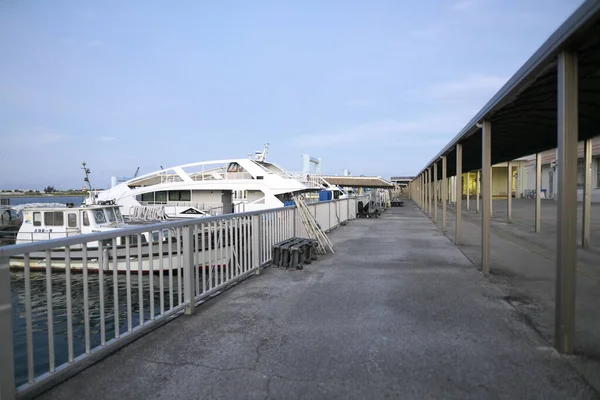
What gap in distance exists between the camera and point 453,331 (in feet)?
13.0

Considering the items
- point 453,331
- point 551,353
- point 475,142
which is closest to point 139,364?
point 453,331

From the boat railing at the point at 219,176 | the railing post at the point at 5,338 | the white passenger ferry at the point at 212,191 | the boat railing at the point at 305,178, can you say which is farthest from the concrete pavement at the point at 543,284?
the boat railing at the point at 219,176

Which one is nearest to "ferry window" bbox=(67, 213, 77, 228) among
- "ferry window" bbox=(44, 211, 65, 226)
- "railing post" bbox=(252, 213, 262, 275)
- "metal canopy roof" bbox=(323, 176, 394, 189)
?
"ferry window" bbox=(44, 211, 65, 226)

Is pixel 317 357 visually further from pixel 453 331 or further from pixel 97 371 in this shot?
pixel 97 371

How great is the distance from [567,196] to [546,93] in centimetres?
246

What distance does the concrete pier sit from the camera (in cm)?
284

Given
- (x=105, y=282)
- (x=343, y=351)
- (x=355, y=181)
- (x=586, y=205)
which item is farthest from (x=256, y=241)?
(x=355, y=181)

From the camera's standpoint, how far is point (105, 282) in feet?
23.8

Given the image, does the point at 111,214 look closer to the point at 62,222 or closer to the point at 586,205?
the point at 62,222

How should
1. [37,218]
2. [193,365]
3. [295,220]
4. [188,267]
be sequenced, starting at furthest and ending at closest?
[37,218]
[295,220]
[188,267]
[193,365]

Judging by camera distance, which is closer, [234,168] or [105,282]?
[105,282]

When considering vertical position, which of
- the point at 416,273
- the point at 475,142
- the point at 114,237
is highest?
the point at 475,142

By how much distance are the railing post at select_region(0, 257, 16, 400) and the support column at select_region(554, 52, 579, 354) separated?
4469mm

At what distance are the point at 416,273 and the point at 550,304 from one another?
231cm
